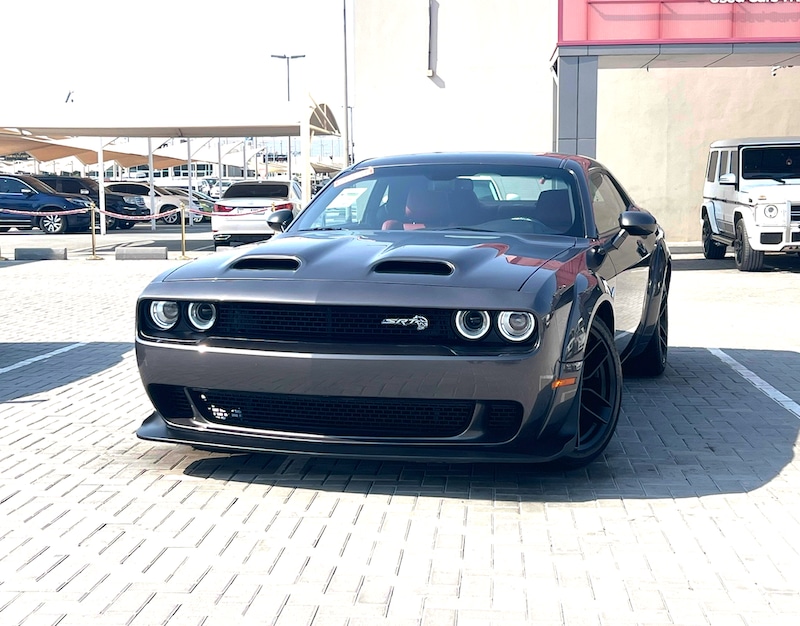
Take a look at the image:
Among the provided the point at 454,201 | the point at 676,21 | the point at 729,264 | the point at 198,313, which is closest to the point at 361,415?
the point at 198,313

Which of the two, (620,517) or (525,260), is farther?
(525,260)

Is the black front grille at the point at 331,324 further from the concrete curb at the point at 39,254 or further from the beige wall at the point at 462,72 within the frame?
the beige wall at the point at 462,72

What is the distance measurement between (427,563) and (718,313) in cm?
829

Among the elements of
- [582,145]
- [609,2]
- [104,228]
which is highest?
[609,2]

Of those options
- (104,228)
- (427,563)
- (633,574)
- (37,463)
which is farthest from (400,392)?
(104,228)

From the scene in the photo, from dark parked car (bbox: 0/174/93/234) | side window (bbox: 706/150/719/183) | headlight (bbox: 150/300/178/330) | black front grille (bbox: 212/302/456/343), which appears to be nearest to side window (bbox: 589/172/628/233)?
black front grille (bbox: 212/302/456/343)

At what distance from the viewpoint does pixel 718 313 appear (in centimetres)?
1130

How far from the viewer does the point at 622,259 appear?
19.2ft

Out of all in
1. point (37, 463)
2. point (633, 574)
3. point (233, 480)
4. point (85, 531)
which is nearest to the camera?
point (633, 574)

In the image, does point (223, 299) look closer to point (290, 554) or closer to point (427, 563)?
point (290, 554)

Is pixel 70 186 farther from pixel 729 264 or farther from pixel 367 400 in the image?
pixel 367 400

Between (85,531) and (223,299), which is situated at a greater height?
(223,299)

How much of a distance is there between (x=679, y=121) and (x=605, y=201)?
17743 mm

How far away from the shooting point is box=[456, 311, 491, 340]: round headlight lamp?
13.9 feet
